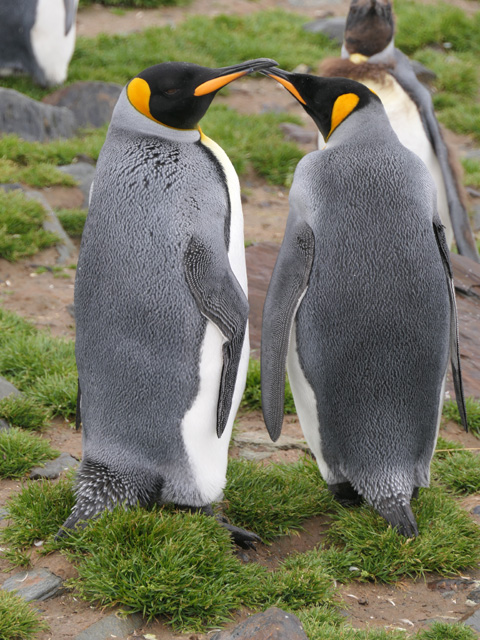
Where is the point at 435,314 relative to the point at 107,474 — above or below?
above

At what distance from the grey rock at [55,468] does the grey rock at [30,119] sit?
12.1 ft

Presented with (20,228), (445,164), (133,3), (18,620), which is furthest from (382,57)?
(133,3)

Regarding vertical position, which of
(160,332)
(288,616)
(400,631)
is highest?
(160,332)

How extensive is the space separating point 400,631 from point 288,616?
0.36 m

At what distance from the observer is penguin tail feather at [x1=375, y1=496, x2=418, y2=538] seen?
8.69 ft

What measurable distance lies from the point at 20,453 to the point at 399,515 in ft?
4.35

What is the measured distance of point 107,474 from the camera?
2.53 m

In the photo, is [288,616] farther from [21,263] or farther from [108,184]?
[21,263]

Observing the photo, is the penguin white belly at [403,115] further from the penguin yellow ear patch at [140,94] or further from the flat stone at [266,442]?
the penguin yellow ear patch at [140,94]

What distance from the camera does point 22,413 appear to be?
10.8 ft

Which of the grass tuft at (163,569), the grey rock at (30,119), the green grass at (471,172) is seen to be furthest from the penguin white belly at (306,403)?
the green grass at (471,172)

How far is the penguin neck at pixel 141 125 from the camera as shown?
266 cm

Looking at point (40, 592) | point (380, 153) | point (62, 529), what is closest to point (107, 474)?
point (62, 529)

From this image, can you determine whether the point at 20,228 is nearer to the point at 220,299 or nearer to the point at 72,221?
the point at 72,221
